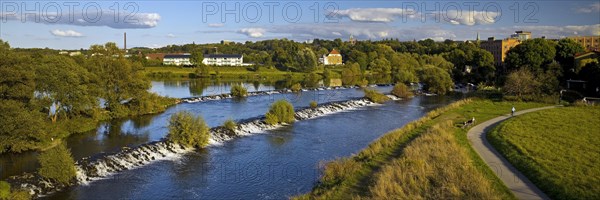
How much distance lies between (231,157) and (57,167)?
991 centimetres

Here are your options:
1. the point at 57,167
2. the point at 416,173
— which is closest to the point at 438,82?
the point at 416,173

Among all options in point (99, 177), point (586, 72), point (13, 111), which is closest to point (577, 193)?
point (99, 177)

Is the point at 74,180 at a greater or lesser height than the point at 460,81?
lesser

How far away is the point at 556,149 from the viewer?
25.0m

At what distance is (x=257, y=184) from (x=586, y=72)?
47653 millimetres

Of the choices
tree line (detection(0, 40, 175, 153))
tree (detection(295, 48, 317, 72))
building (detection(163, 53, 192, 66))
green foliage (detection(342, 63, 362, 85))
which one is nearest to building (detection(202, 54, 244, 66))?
building (detection(163, 53, 192, 66))

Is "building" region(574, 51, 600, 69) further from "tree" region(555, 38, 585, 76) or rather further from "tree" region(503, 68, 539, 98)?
"tree" region(503, 68, 539, 98)

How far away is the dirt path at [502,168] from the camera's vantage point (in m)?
17.9

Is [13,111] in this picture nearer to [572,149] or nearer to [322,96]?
[572,149]

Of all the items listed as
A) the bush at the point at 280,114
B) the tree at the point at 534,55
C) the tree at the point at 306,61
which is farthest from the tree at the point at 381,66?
the bush at the point at 280,114

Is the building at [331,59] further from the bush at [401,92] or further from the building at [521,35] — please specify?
the bush at [401,92]

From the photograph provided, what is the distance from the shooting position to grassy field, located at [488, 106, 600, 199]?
59.9 ft

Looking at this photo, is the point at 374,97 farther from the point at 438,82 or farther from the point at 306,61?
the point at 306,61

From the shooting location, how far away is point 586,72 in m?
53.2
